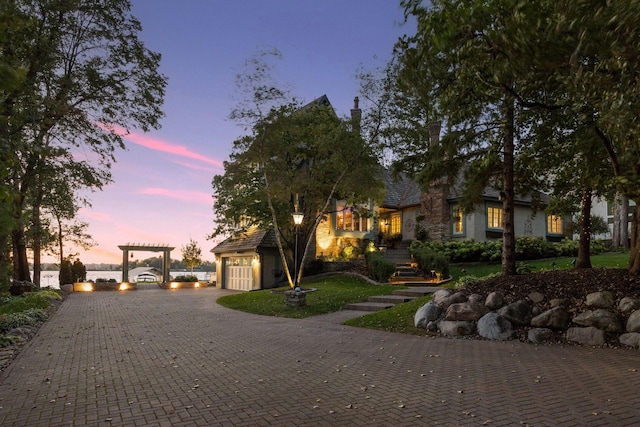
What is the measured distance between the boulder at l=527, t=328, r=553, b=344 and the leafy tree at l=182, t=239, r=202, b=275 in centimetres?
3452

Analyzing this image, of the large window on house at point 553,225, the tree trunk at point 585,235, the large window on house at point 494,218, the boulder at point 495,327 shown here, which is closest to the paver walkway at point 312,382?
the boulder at point 495,327

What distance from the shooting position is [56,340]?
988 centimetres

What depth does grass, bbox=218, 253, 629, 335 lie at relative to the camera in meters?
12.0

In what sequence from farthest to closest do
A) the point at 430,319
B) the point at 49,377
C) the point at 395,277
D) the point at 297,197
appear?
→ the point at 297,197
the point at 395,277
the point at 430,319
the point at 49,377

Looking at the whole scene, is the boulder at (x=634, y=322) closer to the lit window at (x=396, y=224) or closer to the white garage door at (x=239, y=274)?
the lit window at (x=396, y=224)

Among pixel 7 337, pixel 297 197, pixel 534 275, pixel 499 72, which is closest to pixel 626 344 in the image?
pixel 534 275

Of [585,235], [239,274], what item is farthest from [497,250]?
[239,274]

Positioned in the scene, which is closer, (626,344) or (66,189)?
(626,344)

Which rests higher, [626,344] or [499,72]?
[499,72]

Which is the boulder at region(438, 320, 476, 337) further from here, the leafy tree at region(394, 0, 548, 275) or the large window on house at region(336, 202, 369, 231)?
the large window on house at region(336, 202, 369, 231)

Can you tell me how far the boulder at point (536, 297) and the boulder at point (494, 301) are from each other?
2.07 ft

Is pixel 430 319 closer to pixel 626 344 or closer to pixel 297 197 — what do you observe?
pixel 626 344

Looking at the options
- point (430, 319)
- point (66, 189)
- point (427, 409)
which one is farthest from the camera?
point (66, 189)

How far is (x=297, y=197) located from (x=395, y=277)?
21.2 ft
